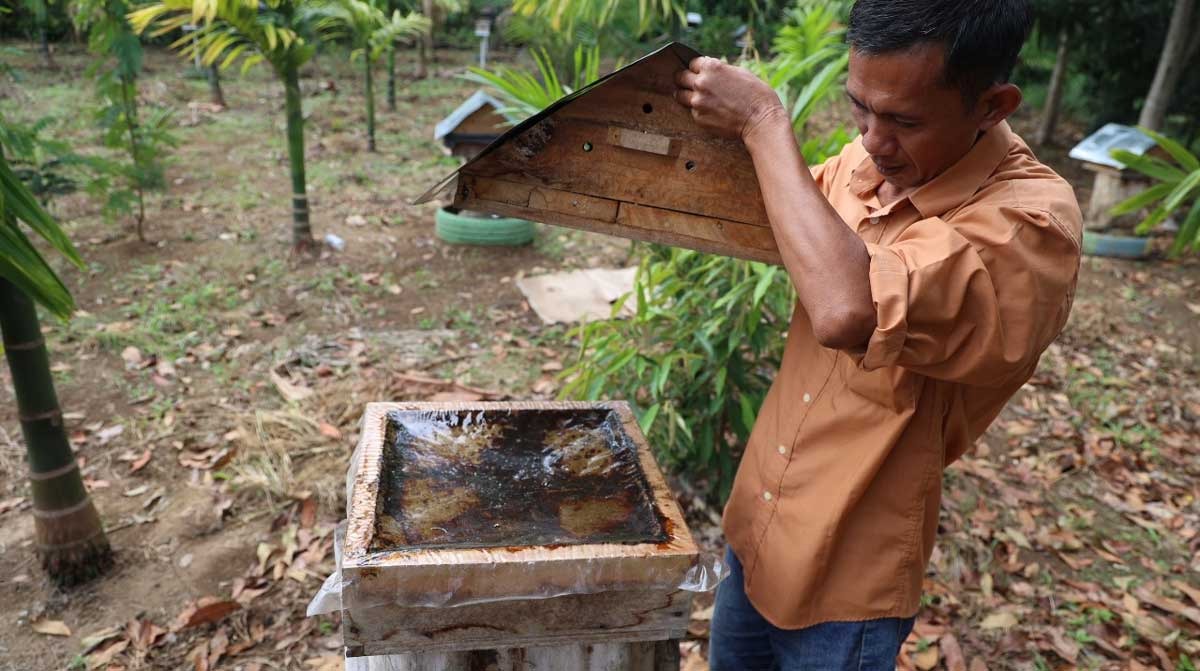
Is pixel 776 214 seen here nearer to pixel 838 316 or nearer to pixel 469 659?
pixel 838 316

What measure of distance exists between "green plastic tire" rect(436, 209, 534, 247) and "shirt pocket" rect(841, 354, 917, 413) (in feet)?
16.7

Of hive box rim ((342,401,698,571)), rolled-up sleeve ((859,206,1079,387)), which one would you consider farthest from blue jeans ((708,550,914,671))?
rolled-up sleeve ((859,206,1079,387))

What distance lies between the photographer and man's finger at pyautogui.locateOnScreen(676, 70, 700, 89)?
148 cm

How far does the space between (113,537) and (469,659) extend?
2.33m

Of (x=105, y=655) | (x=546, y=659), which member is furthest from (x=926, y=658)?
(x=105, y=655)

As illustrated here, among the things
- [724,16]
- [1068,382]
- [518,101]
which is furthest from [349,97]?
[1068,382]

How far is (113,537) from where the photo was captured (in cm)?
312

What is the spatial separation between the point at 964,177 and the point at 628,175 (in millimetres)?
649

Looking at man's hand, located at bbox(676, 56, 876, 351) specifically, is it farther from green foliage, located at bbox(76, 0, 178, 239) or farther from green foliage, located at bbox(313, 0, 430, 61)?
green foliage, located at bbox(76, 0, 178, 239)

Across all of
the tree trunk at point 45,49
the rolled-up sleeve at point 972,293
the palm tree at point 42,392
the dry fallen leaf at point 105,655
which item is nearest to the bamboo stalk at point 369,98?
the tree trunk at point 45,49

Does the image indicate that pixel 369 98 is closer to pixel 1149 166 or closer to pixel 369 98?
pixel 369 98

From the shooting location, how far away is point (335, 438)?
3.77 metres

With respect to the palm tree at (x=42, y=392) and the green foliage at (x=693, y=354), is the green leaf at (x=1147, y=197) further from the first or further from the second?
the palm tree at (x=42, y=392)

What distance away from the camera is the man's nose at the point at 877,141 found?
1342 mm
